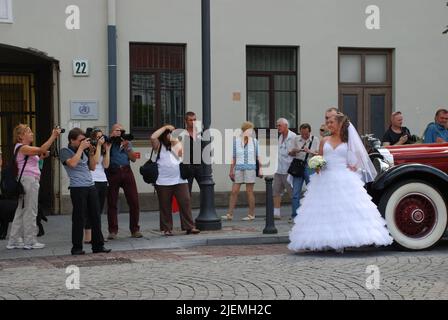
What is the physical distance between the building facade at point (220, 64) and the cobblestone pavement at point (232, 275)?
19.0ft

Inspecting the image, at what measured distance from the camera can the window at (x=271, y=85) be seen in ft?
54.4

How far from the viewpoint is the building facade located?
15.1 meters

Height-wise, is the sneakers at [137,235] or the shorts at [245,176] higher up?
the shorts at [245,176]

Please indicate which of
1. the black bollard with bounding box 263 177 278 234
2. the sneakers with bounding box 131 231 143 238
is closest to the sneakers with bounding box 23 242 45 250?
the sneakers with bounding box 131 231 143 238

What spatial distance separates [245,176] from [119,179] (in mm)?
2946

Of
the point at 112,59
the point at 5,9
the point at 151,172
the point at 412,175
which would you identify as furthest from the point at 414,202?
the point at 5,9

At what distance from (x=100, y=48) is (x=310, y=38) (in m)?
4.80

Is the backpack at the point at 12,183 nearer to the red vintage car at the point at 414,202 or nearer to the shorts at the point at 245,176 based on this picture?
the shorts at the point at 245,176

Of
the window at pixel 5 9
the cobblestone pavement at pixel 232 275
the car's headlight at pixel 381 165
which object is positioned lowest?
the cobblestone pavement at pixel 232 275

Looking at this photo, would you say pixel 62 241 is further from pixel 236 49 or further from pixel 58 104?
pixel 236 49

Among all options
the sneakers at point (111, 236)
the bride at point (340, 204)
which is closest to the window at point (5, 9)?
the sneakers at point (111, 236)

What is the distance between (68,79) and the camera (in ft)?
49.3

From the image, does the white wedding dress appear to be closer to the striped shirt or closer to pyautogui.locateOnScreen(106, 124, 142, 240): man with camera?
pyautogui.locateOnScreen(106, 124, 142, 240): man with camera
